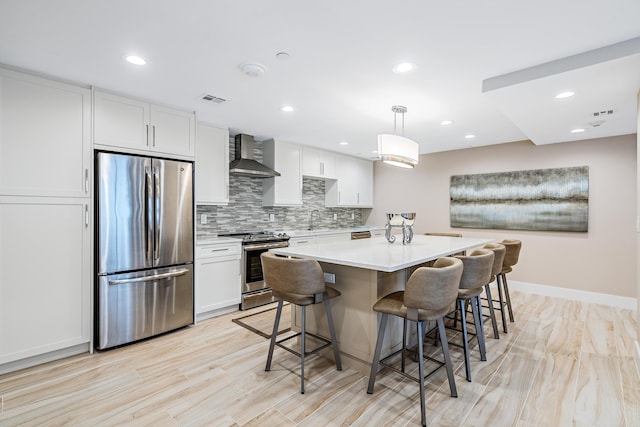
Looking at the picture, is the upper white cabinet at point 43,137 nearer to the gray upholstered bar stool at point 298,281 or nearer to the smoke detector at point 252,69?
the smoke detector at point 252,69

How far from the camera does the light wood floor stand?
1.94 m

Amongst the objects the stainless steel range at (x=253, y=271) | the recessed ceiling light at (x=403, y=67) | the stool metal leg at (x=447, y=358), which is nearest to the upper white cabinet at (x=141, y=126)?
the stainless steel range at (x=253, y=271)

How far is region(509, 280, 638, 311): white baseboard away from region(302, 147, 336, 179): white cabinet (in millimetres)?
3496

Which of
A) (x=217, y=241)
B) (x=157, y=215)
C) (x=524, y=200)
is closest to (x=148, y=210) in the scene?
(x=157, y=215)

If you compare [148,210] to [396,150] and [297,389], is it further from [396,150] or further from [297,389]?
[396,150]

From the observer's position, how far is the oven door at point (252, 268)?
4.03 metres

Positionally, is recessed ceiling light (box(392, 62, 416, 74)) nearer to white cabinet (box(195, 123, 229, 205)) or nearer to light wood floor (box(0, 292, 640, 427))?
light wood floor (box(0, 292, 640, 427))

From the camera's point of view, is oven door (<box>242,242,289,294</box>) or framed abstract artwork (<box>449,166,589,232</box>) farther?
framed abstract artwork (<box>449,166,589,232</box>)

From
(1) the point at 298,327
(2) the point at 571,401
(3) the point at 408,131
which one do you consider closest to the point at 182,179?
(1) the point at 298,327

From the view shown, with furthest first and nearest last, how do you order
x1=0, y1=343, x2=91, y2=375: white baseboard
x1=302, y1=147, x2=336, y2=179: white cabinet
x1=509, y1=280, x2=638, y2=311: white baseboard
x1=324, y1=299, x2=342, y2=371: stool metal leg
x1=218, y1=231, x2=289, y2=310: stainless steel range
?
1. x1=302, y1=147, x2=336, y2=179: white cabinet
2. x1=509, y1=280, x2=638, y2=311: white baseboard
3. x1=218, y1=231, x2=289, y2=310: stainless steel range
4. x1=0, y1=343, x2=91, y2=375: white baseboard
5. x1=324, y1=299, x2=342, y2=371: stool metal leg

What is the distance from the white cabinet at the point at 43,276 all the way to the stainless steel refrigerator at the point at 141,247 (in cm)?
13

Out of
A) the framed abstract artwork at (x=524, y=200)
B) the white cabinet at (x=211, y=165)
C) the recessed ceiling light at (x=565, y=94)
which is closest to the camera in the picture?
the recessed ceiling light at (x=565, y=94)

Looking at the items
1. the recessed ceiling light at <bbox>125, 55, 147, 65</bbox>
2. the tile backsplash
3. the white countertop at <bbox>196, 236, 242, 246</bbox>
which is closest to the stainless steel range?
the white countertop at <bbox>196, 236, 242, 246</bbox>

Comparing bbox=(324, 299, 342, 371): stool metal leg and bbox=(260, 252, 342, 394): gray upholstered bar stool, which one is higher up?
bbox=(260, 252, 342, 394): gray upholstered bar stool
